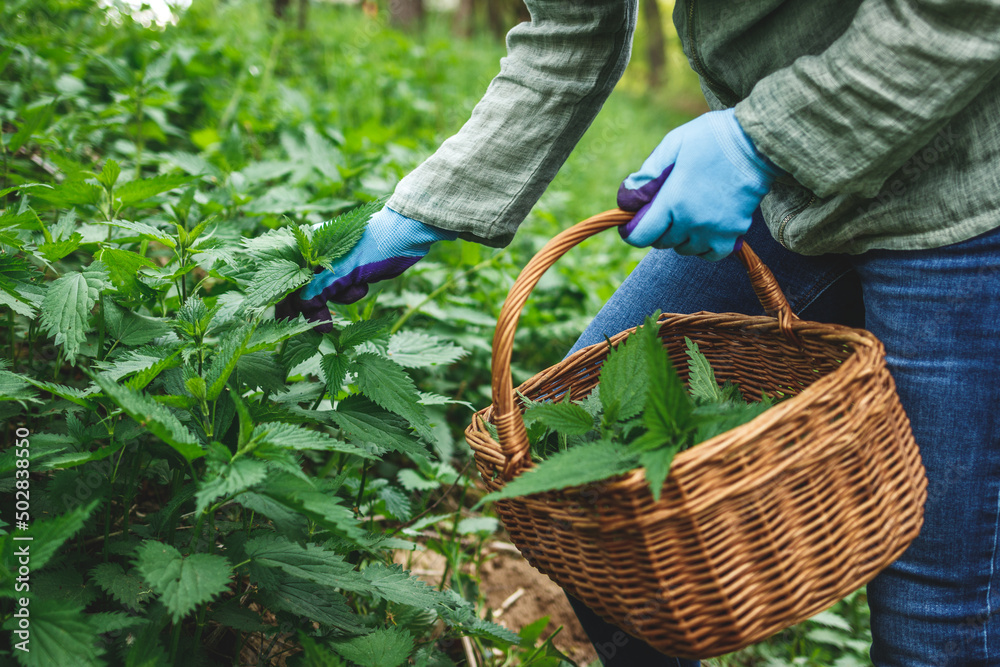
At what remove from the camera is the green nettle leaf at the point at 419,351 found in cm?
139

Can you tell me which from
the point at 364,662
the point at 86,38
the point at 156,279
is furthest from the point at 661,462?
the point at 86,38

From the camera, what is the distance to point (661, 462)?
0.76 metres

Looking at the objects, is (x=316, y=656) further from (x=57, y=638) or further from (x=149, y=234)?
(x=149, y=234)

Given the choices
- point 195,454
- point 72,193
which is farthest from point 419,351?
point 72,193

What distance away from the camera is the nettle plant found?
0.88 m

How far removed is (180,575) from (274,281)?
18.5 inches

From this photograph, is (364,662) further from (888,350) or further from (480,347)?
(480,347)

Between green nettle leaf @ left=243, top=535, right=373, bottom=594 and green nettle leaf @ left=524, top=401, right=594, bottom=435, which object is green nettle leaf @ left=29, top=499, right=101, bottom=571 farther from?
green nettle leaf @ left=524, top=401, right=594, bottom=435

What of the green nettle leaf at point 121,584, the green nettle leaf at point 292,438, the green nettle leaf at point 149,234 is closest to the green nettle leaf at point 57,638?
the green nettle leaf at point 121,584

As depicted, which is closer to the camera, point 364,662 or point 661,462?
point 661,462

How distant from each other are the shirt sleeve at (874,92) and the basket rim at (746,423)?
24 centimetres

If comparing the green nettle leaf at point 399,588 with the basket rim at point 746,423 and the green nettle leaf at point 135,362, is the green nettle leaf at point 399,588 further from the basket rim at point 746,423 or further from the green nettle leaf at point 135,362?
the green nettle leaf at point 135,362

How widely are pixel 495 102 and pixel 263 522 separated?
38.7 inches

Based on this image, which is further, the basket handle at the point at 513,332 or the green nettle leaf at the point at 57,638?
the basket handle at the point at 513,332
